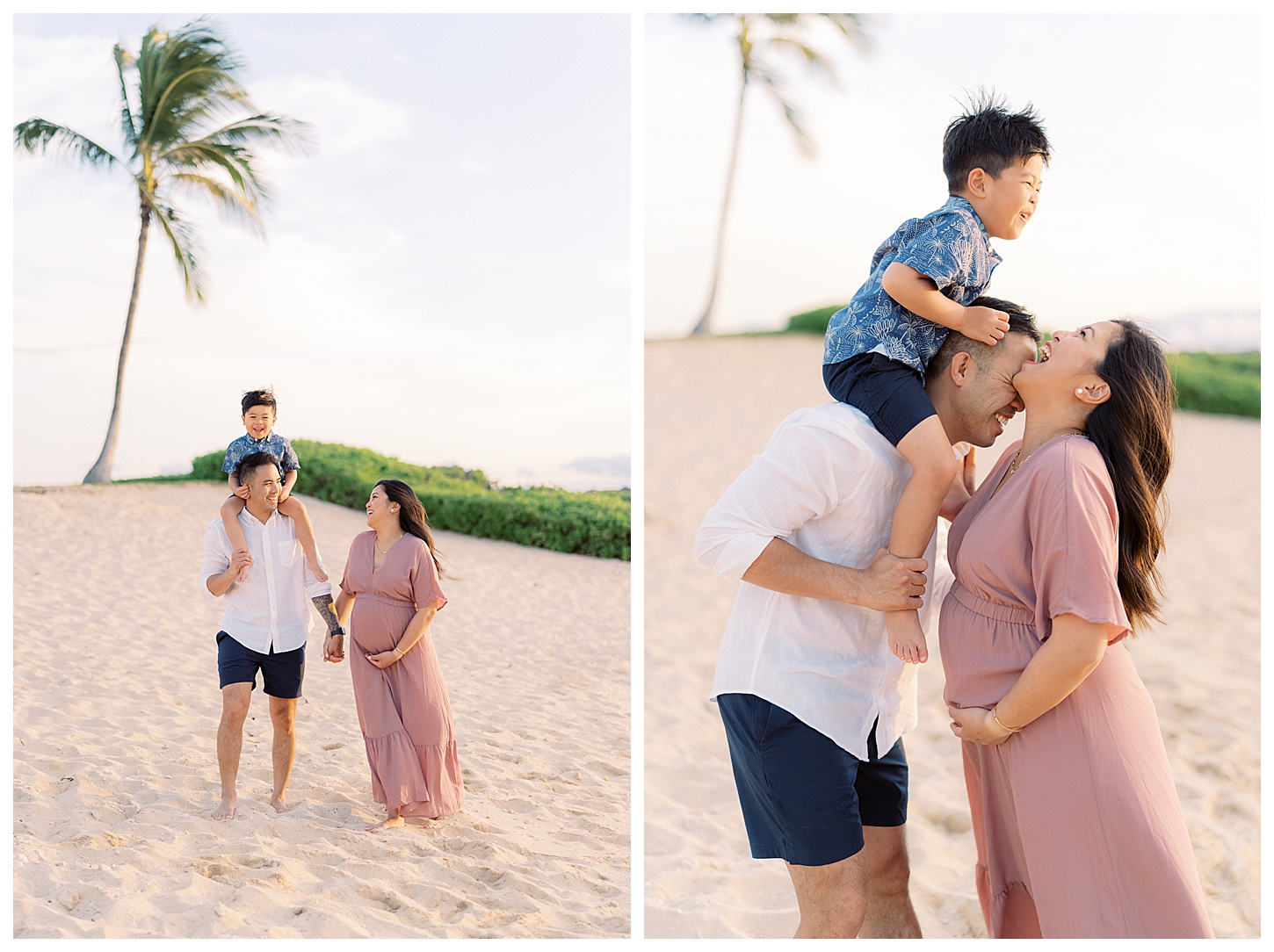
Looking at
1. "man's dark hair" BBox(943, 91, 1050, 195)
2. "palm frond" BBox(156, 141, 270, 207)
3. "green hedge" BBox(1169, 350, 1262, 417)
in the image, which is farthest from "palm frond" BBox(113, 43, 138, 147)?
"green hedge" BBox(1169, 350, 1262, 417)

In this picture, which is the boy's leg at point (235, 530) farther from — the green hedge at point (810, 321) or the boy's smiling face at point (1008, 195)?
the green hedge at point (810, 321)

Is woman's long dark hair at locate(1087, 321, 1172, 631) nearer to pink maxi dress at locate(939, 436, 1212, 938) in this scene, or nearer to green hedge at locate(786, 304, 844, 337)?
pink maxi dress at locate(939, 436, 1212, 938)

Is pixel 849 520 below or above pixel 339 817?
above

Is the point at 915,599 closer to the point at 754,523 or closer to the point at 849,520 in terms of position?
the point at 849,520

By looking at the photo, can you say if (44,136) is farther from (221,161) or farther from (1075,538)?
(1075,538)

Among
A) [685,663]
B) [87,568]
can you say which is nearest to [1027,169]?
[685,663]

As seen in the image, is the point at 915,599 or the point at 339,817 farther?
the point at 339,817

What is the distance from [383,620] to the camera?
3.95 metres

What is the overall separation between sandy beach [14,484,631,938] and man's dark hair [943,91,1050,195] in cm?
288

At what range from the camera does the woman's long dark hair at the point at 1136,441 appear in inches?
74.0

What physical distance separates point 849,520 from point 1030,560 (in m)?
0.39

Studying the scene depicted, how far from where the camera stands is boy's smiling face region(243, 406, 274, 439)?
3770 millimetres

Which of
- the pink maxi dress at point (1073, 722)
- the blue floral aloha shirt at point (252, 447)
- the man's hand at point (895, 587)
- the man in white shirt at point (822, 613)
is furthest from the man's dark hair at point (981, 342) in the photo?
the blue floral aloha shirt at point (252, 447)

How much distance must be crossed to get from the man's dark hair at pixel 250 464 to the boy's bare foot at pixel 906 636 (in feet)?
9.19
